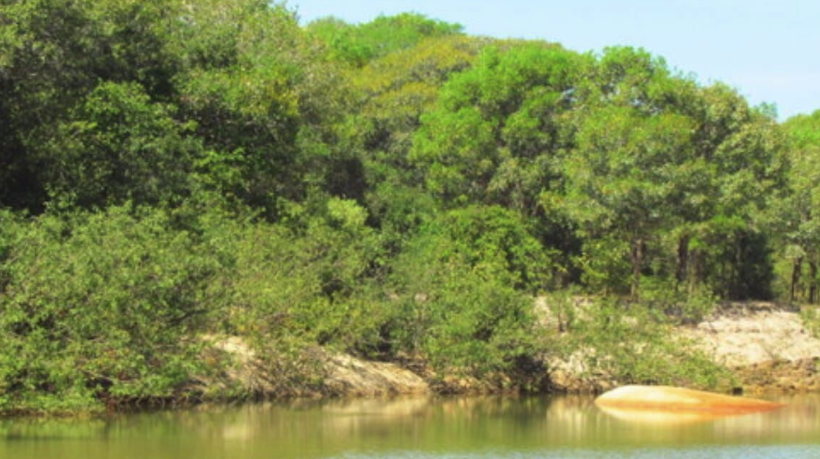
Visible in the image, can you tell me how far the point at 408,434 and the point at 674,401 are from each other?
8.67 meters

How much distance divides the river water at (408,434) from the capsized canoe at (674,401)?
0.77 metres

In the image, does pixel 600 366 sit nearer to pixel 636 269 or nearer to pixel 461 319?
pixel 461 319

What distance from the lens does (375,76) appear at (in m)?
61.3

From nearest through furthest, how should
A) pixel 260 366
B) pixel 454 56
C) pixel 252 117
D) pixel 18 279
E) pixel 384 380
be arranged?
1. pixel 18 279
2. pixel 260 366
3. pixel 384 380
4. pixel 252 117
5. pixel 454 56

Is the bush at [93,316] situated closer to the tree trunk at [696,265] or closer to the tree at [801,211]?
the tree at [801,211]

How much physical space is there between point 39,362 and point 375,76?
4001 centimetres

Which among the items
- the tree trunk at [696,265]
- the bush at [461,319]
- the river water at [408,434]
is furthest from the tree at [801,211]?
the river water at [408,434]

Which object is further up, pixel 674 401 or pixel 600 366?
pixel 600 366

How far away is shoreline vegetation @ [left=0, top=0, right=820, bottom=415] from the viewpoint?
25531 millimetres

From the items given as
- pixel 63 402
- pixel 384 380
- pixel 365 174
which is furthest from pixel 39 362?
pixel 365 174

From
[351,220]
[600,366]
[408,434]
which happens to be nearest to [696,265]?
[351,220]

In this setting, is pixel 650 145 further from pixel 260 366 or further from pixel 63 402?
pixel 63 402

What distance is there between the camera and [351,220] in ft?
132

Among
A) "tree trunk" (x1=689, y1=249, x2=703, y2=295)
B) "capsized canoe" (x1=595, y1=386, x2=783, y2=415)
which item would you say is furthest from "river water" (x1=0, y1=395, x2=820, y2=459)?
"tree trunk" (x1=689, y1=249, x2=703, y2=295)
